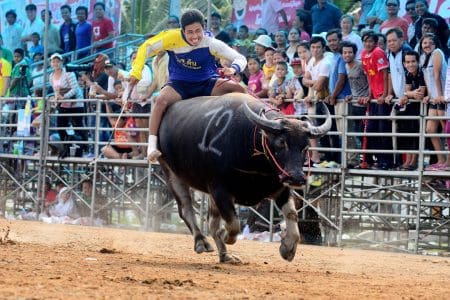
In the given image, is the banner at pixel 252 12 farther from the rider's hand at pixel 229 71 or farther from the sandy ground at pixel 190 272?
the rider's hand at pixel 229 71

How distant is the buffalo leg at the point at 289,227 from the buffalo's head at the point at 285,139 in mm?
603

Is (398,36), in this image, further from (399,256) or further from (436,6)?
(399,256)

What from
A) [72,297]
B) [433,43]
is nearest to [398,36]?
[433,43]

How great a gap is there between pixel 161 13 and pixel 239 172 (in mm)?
19832

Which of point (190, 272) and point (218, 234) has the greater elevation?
point (218, 234)

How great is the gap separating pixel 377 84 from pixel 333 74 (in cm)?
80

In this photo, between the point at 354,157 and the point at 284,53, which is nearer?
the point at 354,157

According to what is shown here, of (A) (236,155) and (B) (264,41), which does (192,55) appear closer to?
(A) (236,155)

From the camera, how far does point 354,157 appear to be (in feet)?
48.6

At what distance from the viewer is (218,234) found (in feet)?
34.8

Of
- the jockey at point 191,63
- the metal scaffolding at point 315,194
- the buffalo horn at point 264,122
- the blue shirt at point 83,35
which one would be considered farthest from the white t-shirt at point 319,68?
the blue shirt at point 83,35

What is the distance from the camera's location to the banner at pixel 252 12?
16297 millimetres

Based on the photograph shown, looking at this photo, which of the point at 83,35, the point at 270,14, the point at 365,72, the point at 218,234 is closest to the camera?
the point at 218,234

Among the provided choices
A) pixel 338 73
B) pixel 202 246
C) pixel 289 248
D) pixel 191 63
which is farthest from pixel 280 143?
→ pixel 338 73
